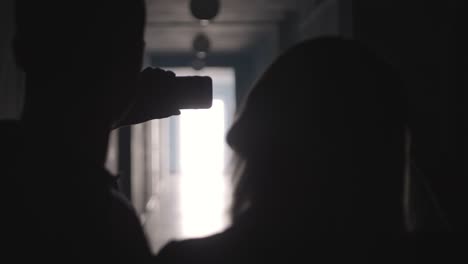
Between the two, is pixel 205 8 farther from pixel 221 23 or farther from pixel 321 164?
pixel 321 164

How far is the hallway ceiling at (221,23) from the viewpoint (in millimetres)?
6344

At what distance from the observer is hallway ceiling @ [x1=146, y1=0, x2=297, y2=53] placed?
634 centimetres

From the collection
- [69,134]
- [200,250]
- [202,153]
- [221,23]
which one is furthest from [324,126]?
[202,153]

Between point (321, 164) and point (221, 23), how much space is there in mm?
6842

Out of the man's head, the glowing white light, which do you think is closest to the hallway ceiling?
the glowing white light

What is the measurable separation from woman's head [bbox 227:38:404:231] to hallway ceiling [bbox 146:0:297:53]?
5.34 m

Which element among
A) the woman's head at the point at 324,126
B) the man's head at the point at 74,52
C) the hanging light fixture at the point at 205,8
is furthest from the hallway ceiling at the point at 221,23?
the man's head at the point at 74,52

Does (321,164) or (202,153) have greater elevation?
(321,164)

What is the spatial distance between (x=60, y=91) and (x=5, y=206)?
16 cm

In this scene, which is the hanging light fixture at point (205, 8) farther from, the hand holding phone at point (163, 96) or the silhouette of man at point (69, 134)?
the silhouette of man at point (69, 134)

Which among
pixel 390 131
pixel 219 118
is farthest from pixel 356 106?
pixel 219 118

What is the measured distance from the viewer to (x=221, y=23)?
7.55 m

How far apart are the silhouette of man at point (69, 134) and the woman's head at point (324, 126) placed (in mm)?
290

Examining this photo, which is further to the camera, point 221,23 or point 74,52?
point 221,23
